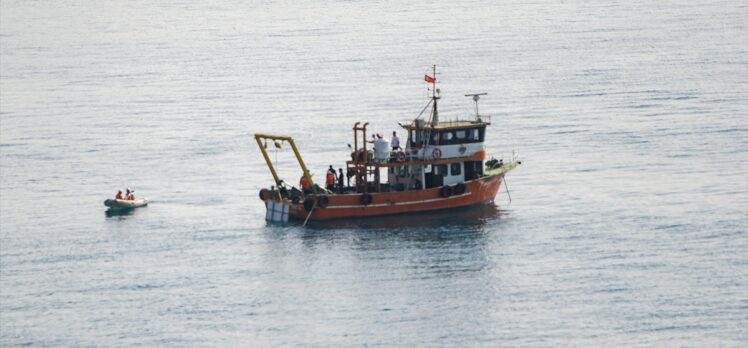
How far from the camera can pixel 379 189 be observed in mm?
105500

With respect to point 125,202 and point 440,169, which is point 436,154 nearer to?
point 440,169

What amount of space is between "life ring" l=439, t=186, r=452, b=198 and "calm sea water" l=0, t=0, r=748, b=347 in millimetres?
1463

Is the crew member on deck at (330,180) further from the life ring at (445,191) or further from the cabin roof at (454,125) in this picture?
the life ring at (445,191)

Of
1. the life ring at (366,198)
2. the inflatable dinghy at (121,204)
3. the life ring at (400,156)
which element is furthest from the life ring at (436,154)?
the inflatable dinghy at (121,204)

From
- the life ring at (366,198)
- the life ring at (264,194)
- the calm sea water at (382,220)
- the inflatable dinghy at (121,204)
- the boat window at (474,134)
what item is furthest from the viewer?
the inflatable dinghy at (121,204)

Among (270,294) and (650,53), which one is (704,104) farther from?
(270,294)

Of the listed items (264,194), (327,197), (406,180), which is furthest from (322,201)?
(406,180)

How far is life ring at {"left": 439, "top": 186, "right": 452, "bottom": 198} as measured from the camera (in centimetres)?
10506

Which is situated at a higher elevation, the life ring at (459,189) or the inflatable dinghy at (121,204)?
the life ring at (459,189)

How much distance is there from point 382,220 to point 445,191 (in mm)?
4272

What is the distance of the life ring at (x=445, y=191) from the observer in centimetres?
10506

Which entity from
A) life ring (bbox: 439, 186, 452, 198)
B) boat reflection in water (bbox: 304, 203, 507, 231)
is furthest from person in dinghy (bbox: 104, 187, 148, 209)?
life ring (bbox: 439, 186, 452, 198)

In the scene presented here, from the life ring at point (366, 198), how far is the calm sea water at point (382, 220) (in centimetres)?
133

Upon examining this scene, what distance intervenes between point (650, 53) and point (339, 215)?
244 ft
